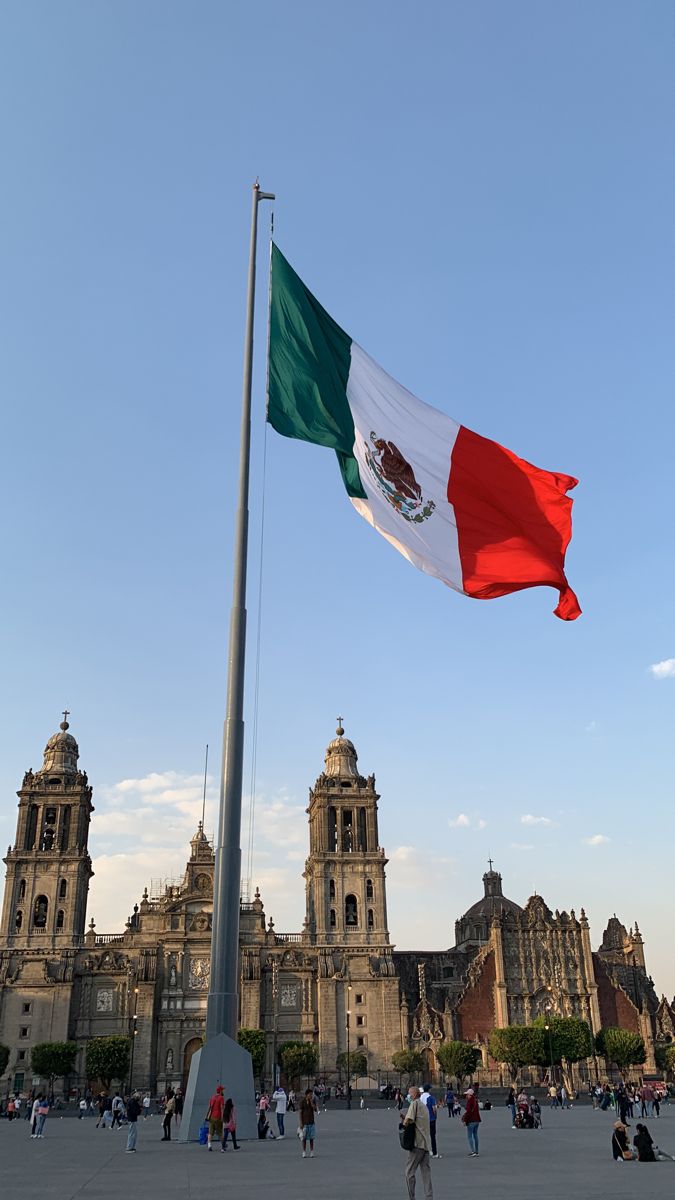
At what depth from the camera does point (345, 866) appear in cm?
9081

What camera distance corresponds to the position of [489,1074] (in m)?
82.8

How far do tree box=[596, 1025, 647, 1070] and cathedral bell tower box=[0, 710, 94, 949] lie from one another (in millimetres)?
44974

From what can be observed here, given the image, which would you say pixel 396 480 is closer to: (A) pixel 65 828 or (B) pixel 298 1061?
(B) pixel 298 1061

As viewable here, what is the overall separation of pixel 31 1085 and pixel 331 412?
250 ft

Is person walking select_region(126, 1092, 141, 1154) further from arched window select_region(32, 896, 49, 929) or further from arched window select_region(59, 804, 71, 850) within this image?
arched window select_region(59, 804, 71, 850)

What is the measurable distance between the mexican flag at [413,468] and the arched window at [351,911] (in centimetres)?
7550

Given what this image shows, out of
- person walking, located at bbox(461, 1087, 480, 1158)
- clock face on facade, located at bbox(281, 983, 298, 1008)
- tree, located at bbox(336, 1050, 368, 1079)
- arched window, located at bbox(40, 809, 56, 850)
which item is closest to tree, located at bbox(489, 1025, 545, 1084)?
tree, located at bbox(336, 1050, 368, 1079)

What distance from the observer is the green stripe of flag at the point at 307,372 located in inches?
755

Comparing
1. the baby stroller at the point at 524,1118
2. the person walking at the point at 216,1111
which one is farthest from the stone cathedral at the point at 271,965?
the person walking at the point at 216,1111

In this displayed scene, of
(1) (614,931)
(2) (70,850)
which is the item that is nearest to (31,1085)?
(2) (70,850)

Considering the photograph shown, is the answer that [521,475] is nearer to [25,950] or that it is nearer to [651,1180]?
[651,1180]

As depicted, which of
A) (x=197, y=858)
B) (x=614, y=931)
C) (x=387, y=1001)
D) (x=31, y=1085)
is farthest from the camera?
(x=614, y=931)

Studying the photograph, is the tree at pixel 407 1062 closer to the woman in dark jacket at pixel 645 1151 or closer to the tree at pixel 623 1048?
the tree at pixel 623 1048

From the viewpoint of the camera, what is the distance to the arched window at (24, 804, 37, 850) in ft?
297
